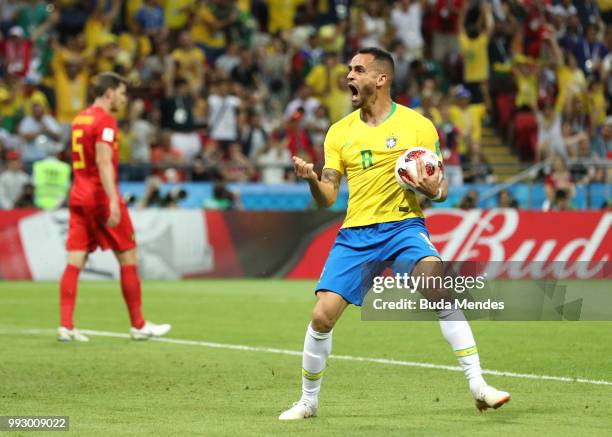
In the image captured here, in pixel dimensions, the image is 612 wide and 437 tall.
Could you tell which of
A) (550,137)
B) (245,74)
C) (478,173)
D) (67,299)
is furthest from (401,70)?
(67,299)

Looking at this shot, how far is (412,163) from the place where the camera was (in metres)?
8.26

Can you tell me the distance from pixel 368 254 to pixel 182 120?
1725 centimetres

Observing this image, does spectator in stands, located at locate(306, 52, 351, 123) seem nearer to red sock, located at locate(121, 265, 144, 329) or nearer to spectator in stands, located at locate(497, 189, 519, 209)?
spectator in stands, located at locate(497, 189, 519, 209)

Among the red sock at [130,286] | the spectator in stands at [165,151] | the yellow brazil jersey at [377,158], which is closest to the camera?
the yellow brazil jersey at [377,158]

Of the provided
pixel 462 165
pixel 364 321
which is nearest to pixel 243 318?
pixel 364 321

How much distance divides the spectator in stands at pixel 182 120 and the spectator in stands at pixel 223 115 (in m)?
0.36

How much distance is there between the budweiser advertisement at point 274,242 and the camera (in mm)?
22031

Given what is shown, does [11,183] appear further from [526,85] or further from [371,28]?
[526,85]

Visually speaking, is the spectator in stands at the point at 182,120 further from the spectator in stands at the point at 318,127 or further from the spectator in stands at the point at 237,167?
the spectator in stands at the point at 318,127

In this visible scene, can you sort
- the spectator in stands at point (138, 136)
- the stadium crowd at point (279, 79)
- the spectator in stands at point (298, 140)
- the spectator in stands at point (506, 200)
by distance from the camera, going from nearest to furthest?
the spectator in stands at point (506, 200), the stadium crowd at point (279, 79), the spectator in stands at point (138, 136), the spectator in stands at point (298, 140)

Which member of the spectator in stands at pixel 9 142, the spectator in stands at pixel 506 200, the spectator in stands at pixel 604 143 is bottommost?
the spectator in stands at pixel 506 200

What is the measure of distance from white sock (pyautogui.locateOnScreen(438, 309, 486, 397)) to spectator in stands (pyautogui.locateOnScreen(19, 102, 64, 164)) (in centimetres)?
1649

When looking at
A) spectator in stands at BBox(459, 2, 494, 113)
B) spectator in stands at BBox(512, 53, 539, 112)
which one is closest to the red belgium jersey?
spectator in stands at BBox(512, 53, 539, 112)

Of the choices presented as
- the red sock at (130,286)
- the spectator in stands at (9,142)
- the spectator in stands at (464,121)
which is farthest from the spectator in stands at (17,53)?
the red sock at (130,286)
